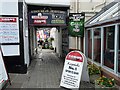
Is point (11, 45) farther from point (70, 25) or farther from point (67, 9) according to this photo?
point (67, 9)

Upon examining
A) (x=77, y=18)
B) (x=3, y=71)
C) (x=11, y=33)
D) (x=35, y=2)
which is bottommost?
(x=3, y=71)

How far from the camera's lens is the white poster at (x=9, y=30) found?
8.32 meters

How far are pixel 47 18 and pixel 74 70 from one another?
504 cm

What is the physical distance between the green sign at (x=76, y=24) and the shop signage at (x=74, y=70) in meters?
4.16

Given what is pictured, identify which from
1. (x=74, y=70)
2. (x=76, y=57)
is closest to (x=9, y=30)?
(x=76, y=57)

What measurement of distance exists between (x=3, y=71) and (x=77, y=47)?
5852 mm

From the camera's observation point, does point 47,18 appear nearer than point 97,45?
No

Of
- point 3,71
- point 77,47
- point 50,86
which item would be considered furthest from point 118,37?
point 77,47

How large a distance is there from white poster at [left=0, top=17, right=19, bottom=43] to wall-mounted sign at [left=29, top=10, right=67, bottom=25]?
1892 mm

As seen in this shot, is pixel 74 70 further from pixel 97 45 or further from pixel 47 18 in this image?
pixel 47 18

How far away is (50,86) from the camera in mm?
6398

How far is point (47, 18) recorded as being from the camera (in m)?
10.3

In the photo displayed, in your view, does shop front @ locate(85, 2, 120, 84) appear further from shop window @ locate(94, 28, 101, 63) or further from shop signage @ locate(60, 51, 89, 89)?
shop signage @ locate(60, 51, 89, 89)

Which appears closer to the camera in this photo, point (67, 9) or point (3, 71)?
point (3, 71)
